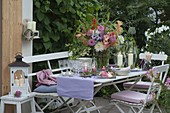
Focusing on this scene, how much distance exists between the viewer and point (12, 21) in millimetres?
4121

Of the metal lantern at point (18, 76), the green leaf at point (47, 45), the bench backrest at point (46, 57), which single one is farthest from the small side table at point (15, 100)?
the green leaf at point (47, 45)

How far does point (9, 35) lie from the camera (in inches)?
161

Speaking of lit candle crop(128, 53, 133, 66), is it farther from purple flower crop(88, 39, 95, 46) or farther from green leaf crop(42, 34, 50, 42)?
green leaf crop(42, 34, 50, 42)

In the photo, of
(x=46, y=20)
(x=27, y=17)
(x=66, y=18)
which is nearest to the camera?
(x=27, y=17)

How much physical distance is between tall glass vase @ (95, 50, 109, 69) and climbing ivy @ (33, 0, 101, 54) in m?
1.09

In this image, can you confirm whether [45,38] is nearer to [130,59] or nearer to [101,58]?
[101,58]

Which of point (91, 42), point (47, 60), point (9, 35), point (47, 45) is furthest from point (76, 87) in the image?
point (47, 45)

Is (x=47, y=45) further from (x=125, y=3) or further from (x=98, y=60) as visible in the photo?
(x=125, y=3)

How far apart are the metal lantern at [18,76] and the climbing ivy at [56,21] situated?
0.99 m

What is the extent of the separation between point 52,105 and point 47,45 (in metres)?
0.85

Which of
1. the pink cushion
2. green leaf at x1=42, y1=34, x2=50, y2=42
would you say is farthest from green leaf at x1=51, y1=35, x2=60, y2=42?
the pink cushion

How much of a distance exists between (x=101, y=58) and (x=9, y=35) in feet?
3.59

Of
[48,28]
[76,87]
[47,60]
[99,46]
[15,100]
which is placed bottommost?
[15,100]

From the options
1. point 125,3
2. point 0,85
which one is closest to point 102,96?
point 125,3
